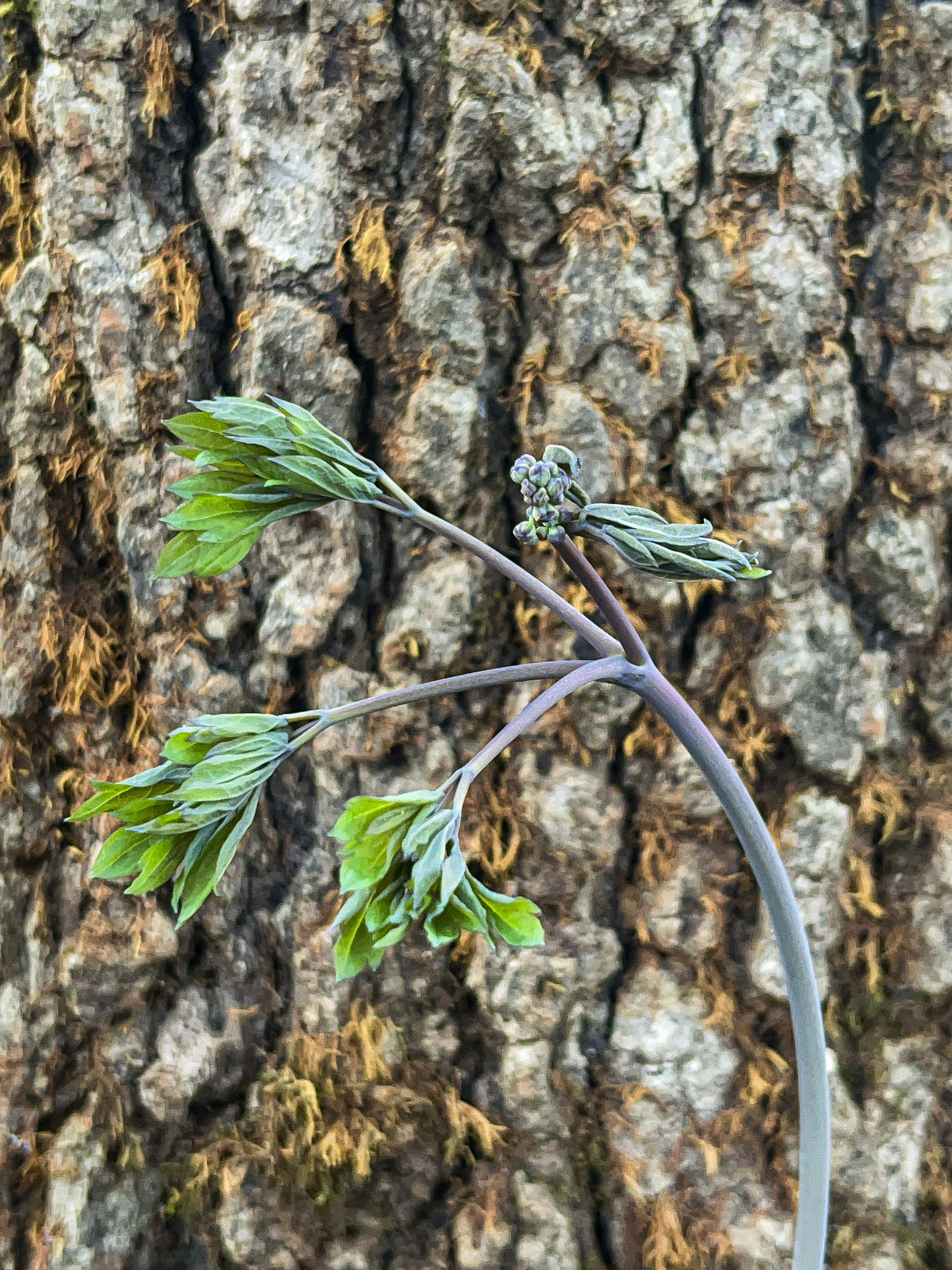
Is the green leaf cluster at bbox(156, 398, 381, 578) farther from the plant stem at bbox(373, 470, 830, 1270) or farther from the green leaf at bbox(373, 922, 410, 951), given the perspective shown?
the green leaf at bbox(373, 922, 410, 951)

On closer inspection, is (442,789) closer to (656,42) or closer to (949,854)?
(949,854)

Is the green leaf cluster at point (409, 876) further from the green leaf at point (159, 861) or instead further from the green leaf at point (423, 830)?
the green leaf at point (159, 861)

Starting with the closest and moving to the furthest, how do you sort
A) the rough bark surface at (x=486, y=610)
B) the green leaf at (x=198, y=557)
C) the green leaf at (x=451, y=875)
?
the green leaf at (x=451, y=875), the green leaf at (x=198, y=557), the rough bark surface at (x=486, y=610)

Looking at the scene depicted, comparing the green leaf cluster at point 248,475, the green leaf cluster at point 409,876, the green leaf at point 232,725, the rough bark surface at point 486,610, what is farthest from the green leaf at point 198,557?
the rough bark surface at point 486,610

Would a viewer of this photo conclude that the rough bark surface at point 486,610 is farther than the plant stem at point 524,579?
Yes

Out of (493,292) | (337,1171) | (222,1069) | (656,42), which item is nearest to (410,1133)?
(337,1171)

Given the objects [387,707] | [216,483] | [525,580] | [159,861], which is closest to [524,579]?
[525,580]
